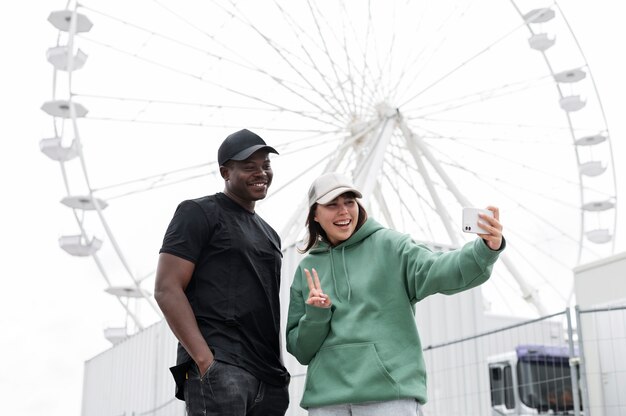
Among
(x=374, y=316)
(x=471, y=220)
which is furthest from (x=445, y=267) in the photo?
(x=374, y=316)

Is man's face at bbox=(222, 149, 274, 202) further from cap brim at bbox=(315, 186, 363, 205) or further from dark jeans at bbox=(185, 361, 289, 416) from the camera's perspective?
dark jeans at bbox=(185, 361, 289, 416)

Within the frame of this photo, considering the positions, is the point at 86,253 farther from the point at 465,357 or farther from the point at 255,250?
the point at 255,250

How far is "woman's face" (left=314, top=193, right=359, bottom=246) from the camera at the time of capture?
3.24 m

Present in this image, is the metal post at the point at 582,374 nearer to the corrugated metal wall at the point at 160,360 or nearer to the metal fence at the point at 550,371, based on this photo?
the metal fence at the point at 550,371

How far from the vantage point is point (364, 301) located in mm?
3049

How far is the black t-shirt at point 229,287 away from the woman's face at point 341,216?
285 millimetres

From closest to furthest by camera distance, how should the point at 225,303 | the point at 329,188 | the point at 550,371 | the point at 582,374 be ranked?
the point at 225,303 → the point at 329,188 → the point at 582,374 → the point at 550,371

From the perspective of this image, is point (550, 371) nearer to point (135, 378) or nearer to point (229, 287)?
point (135, 378)

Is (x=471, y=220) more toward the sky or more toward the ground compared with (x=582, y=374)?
more toward the sky

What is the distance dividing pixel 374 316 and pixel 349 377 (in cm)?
23

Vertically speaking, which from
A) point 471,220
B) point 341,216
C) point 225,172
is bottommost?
point 471,220

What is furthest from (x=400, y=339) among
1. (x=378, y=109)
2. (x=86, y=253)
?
(x=86, y=253)

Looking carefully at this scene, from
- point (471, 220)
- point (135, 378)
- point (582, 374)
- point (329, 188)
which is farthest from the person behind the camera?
point (135, 378)

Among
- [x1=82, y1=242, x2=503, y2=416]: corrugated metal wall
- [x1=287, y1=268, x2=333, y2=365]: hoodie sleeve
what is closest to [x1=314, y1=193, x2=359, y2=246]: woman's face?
[x1=287, y1=268, x2=333, y2=365]: hoodie sleeve
